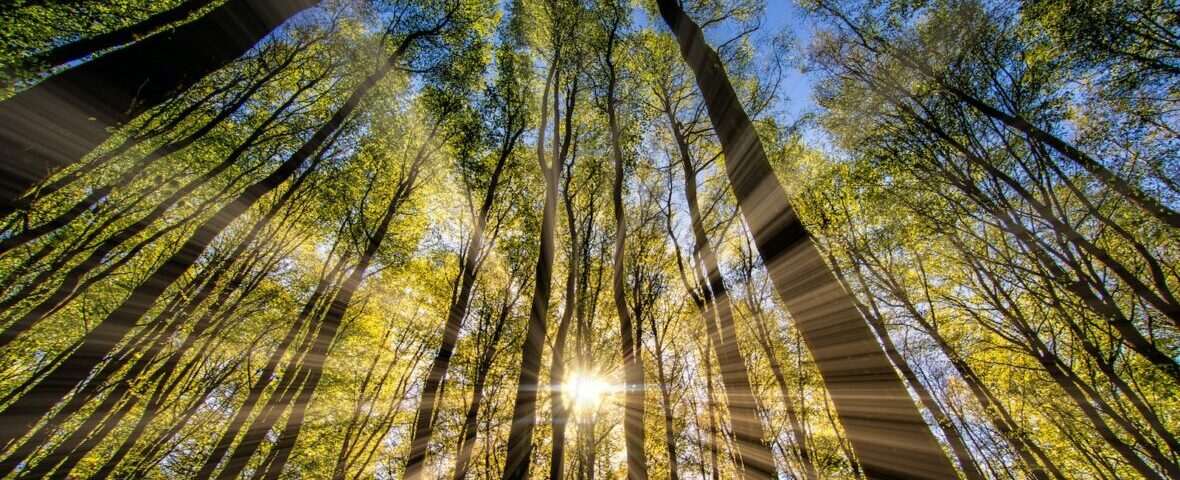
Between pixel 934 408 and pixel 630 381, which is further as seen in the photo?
pixel 934 408

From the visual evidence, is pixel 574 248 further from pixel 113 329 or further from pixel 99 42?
pixel 113 329

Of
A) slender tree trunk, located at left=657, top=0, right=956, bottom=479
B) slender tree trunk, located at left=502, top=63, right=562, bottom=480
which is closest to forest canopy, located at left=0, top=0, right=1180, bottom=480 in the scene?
slender tree trunk, located at left=502, top=63, right=562, bottom=480

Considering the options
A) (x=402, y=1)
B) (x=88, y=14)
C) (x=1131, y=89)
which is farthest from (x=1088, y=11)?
(x=88, y=14)

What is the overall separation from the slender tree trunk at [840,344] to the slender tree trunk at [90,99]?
4.48m

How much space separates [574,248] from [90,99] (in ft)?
18.2

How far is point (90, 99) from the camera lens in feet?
8.47

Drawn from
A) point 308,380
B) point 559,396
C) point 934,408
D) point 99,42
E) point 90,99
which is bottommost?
point 559,396

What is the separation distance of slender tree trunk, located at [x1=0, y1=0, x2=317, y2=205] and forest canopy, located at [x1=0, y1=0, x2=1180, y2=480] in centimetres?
46

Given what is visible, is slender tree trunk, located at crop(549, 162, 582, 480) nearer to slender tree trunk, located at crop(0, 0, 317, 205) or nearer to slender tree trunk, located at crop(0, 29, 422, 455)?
slender tree trunk, located at crop(0, 0, 317, 205)

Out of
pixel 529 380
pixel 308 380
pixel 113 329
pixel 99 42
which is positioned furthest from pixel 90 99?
pixel 308 380

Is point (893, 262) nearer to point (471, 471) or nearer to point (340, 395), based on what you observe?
point (471, 471)

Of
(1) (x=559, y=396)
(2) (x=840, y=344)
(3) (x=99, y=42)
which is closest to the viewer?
(2) (x=840, y=344)

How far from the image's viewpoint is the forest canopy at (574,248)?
219 inches

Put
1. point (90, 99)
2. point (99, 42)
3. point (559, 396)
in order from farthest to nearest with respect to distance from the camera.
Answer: point (559, 396), point (99, 42), point (90, 99)
